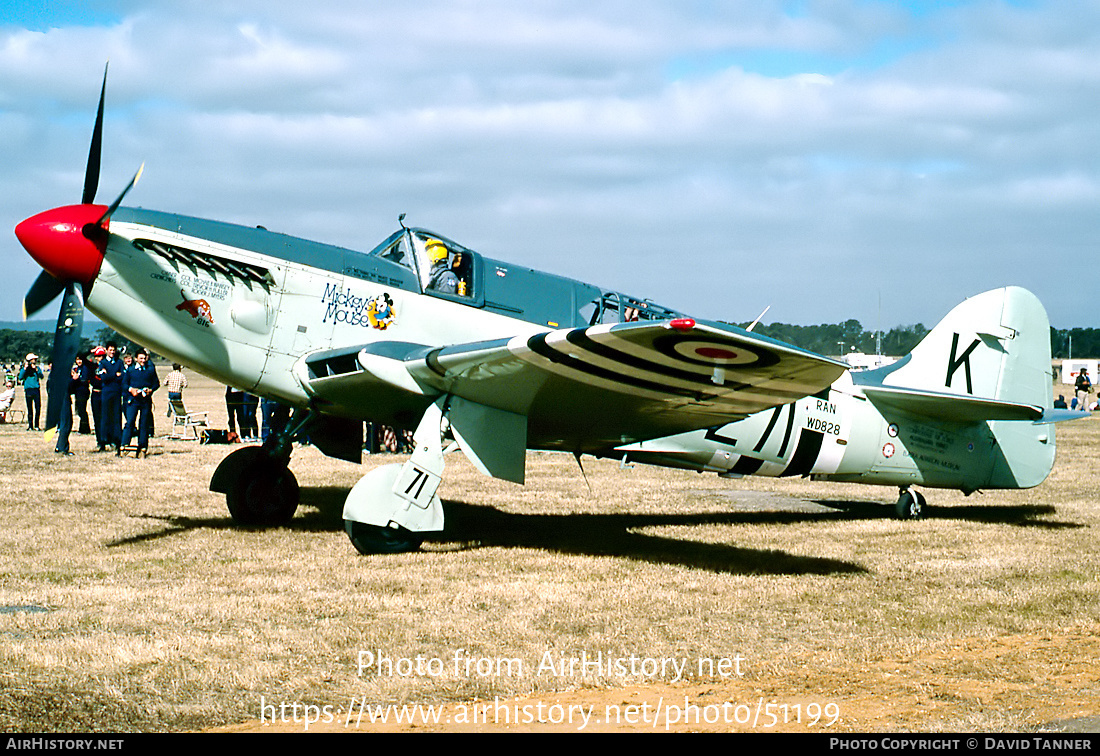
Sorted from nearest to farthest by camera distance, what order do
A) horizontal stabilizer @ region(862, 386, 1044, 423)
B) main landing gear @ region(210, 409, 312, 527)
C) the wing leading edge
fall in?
1. the wing leading edge
2. main landing gear @ region(210, 409, 312, 527)
3. horizontal stabilizer @ region(862, 386, 1044, 423)

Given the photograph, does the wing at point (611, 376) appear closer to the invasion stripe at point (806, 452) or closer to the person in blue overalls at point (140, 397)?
the invasion stripe at point (806, 452)

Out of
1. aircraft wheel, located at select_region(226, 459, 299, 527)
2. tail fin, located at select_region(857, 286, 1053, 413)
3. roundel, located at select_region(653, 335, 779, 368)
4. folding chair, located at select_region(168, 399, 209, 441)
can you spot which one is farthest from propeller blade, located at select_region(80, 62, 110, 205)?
folding chair, located at select_region(168, 399, 209, 441)

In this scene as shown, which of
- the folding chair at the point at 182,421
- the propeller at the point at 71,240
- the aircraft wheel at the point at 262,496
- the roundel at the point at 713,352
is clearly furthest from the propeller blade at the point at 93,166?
the folding chair at the point at 182,421

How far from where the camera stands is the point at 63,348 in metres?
9.01

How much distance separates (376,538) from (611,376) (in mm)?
2373

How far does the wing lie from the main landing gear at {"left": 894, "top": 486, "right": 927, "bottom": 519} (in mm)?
3377

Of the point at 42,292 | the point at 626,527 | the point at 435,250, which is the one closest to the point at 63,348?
the point at 42,292

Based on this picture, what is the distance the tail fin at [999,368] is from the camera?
11266 millimetres

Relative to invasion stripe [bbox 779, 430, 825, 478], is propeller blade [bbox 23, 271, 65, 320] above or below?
above

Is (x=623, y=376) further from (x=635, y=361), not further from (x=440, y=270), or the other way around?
(x=440, y=270)

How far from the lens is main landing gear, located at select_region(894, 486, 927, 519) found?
10922 millimetres

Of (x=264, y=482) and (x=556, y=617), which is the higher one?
(x=264, y=482)

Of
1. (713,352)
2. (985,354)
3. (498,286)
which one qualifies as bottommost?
(713,352)

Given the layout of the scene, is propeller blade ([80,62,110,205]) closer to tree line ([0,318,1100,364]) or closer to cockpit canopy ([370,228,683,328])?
cockpit canopy ([370,228,683,328])
